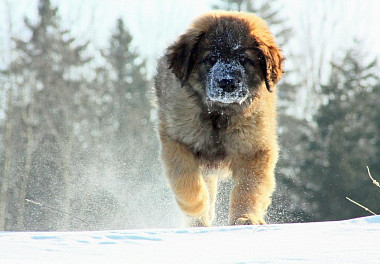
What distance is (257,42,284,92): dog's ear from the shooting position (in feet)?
13.8

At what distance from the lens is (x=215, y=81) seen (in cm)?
392

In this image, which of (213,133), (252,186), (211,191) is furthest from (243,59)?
(211,191)

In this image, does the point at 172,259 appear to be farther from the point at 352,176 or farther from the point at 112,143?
the point at 112,143

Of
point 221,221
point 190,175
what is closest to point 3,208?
point 221,221

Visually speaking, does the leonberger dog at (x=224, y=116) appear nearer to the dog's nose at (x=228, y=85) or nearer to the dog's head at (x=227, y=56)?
the dog's head at (x=227, y=56)

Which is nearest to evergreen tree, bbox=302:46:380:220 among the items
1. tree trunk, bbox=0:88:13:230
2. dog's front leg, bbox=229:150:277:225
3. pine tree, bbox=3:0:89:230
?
pine tree, bbox=3:0:89:230

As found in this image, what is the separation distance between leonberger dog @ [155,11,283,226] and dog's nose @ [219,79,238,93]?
0.14m

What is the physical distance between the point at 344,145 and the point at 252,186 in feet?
46.0

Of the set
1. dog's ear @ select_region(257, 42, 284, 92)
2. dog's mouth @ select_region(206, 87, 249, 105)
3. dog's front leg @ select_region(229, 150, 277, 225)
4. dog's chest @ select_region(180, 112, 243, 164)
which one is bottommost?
dog's front leg @ select_region(229, 150, 277, 225)

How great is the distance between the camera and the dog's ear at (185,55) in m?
4.21

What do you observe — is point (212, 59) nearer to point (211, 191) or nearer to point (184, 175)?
point (184, 175)

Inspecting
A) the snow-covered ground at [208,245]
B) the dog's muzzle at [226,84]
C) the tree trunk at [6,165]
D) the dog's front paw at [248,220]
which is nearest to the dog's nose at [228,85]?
the dog's muzzle at [226,84]

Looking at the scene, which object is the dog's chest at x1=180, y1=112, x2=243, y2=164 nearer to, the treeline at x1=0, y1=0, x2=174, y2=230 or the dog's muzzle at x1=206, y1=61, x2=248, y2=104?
the dog's muzzle at x1=206, y1=61, x2=248, y2=104

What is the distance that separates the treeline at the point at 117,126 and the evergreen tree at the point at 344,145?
0.03 meters
